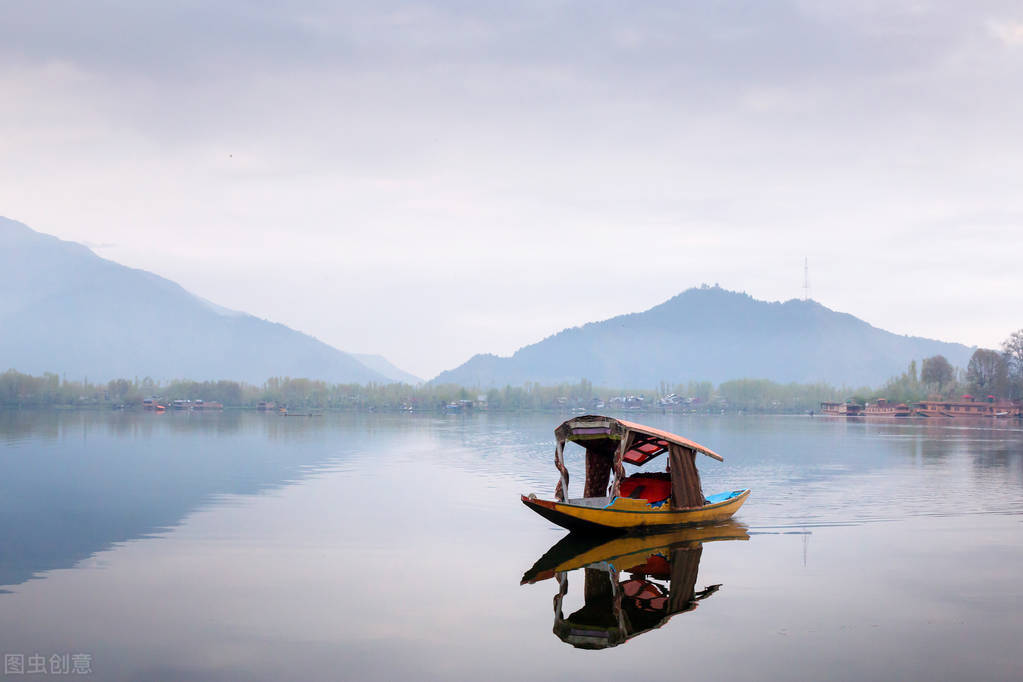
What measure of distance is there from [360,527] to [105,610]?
12.7 meters

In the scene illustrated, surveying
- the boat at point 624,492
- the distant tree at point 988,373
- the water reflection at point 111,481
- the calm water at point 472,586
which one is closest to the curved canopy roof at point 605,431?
the boat at point 624,492

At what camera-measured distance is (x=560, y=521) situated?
27.2 m

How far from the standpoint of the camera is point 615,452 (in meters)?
29.1

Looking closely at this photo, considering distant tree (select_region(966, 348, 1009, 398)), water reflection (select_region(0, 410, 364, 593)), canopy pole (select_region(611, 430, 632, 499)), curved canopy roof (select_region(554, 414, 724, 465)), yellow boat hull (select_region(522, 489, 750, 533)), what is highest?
distant tree (select_region(966, 348, 1009, 398))

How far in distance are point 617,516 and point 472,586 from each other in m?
6.70

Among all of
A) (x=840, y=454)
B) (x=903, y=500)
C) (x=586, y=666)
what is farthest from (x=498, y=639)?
(x=840, y=454)

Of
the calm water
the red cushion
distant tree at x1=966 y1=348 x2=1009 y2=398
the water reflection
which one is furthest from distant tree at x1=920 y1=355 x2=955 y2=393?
the red cushion

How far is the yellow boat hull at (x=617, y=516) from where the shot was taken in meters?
26.8

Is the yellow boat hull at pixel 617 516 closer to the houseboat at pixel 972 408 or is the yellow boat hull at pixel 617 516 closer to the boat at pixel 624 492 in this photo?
the boat at pixel 624 492

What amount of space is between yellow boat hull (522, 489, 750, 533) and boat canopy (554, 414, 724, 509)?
44 centimetres

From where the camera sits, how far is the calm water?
54.0 ft

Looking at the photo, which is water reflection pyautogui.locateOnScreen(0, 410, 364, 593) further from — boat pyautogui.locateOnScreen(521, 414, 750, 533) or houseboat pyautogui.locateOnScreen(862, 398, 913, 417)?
houseboat pyautogui.locateOnScreen(862, 398, 913, 417)

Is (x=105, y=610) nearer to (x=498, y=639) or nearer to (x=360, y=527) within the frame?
(x=498, y=639)

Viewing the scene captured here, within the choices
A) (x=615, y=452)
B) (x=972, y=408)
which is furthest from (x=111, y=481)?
(x=972, y=408)
